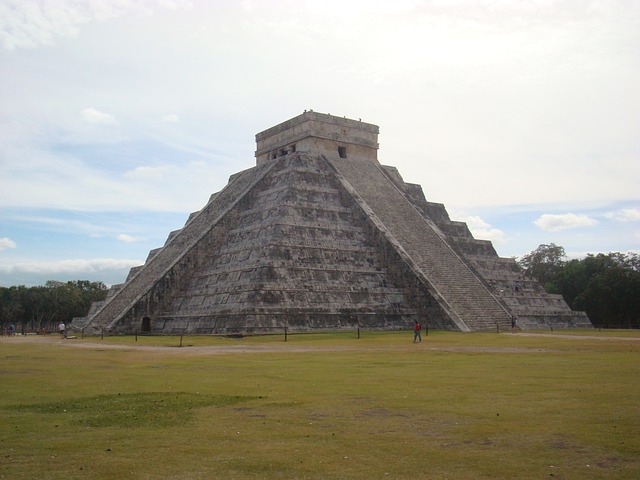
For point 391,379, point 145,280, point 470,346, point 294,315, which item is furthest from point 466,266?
point 391,379

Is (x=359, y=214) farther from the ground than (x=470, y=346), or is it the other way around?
(x=359, y=214)

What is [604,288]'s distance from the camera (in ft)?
172

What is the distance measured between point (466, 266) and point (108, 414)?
29133 millimetres

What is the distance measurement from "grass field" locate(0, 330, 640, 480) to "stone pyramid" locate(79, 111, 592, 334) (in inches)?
520

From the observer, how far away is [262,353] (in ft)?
72.0

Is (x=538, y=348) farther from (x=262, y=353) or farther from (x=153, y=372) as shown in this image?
(x=153, y=372)

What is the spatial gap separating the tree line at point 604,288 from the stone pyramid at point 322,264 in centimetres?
1358

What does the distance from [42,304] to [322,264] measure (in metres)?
51.5

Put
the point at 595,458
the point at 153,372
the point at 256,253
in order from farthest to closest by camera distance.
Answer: the point at 256,253, the point at 153,372, the point at 595,458

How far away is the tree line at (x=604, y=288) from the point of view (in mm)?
51969

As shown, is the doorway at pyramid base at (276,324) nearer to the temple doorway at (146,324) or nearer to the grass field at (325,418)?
the temple doorway at (146,324)

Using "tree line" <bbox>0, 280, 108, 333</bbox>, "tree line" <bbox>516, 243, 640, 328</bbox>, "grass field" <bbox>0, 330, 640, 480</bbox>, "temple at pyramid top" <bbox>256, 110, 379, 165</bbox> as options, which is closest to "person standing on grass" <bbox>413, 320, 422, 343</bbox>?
"grass field" <bbox>0, 330, 640, 480</bbox>

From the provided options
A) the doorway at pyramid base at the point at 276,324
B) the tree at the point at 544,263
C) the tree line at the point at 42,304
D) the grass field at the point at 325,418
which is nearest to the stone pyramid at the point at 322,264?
the doorway at pyramid base at the point at 276,324

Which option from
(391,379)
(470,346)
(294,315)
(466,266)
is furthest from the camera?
(466,266)
